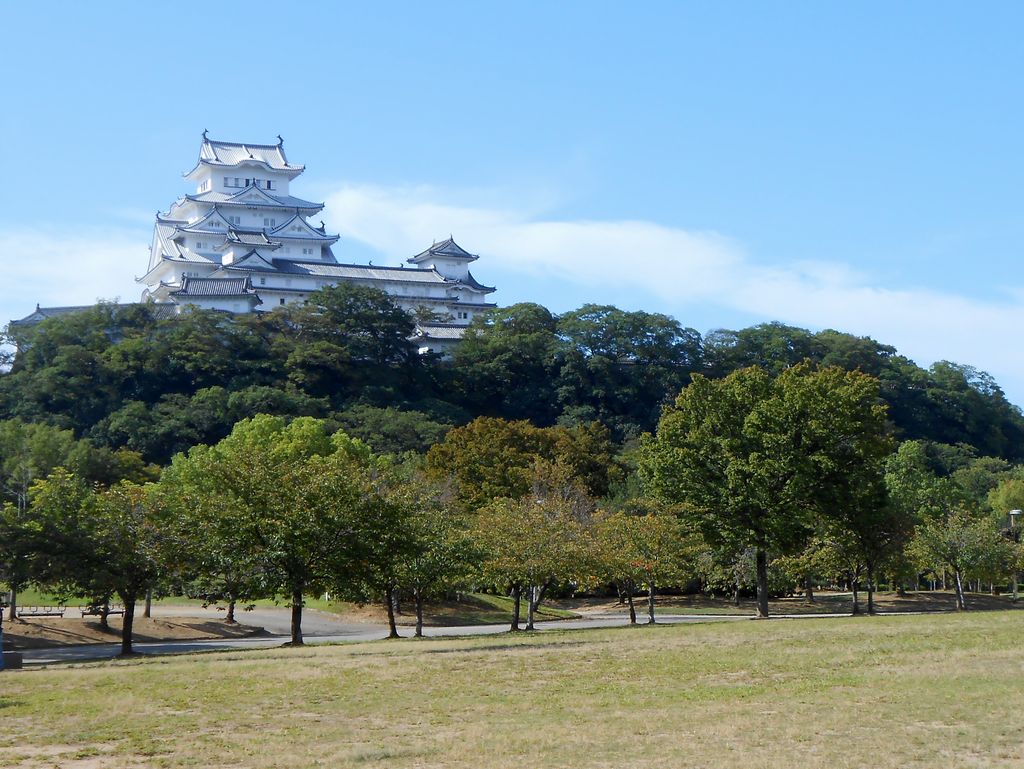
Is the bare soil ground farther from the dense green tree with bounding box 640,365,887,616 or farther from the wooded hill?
the wooded hill

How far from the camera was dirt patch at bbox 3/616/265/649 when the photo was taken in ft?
107

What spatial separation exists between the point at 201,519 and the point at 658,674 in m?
13.6

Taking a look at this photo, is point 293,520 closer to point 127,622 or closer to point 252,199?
point 127,622

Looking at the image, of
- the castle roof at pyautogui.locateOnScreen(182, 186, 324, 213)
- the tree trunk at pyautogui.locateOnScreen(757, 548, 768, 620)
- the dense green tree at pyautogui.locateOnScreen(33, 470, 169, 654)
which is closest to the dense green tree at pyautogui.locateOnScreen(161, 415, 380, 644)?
the dense green tree at pyautogui.locateOnScreen(33, 470, 169, 654)

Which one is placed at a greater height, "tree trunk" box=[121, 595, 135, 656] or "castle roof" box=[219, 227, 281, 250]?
"castle roof" box=[219, 227, 281, 250]

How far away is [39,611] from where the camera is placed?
40.9 meters

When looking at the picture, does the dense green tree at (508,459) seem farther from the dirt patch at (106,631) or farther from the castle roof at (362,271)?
the castle roof at (362,271)

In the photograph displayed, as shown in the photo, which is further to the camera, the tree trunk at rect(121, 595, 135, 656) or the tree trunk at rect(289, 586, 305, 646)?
the tree trunk at rect(289, 586, 305, 646)

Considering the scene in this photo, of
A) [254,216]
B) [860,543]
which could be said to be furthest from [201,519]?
[254,216]

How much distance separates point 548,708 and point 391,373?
6988 centimetres

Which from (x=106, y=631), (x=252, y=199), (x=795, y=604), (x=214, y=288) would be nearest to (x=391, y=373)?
(x=214, y=288)

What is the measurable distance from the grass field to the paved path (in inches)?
201

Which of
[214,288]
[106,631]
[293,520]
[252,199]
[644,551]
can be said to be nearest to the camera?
[293,520]

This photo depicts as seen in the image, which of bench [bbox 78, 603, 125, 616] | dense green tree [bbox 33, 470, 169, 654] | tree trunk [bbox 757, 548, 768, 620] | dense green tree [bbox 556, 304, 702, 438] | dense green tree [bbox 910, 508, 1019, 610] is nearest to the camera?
dense green tree [bbox 33, 470, 169, 654]
